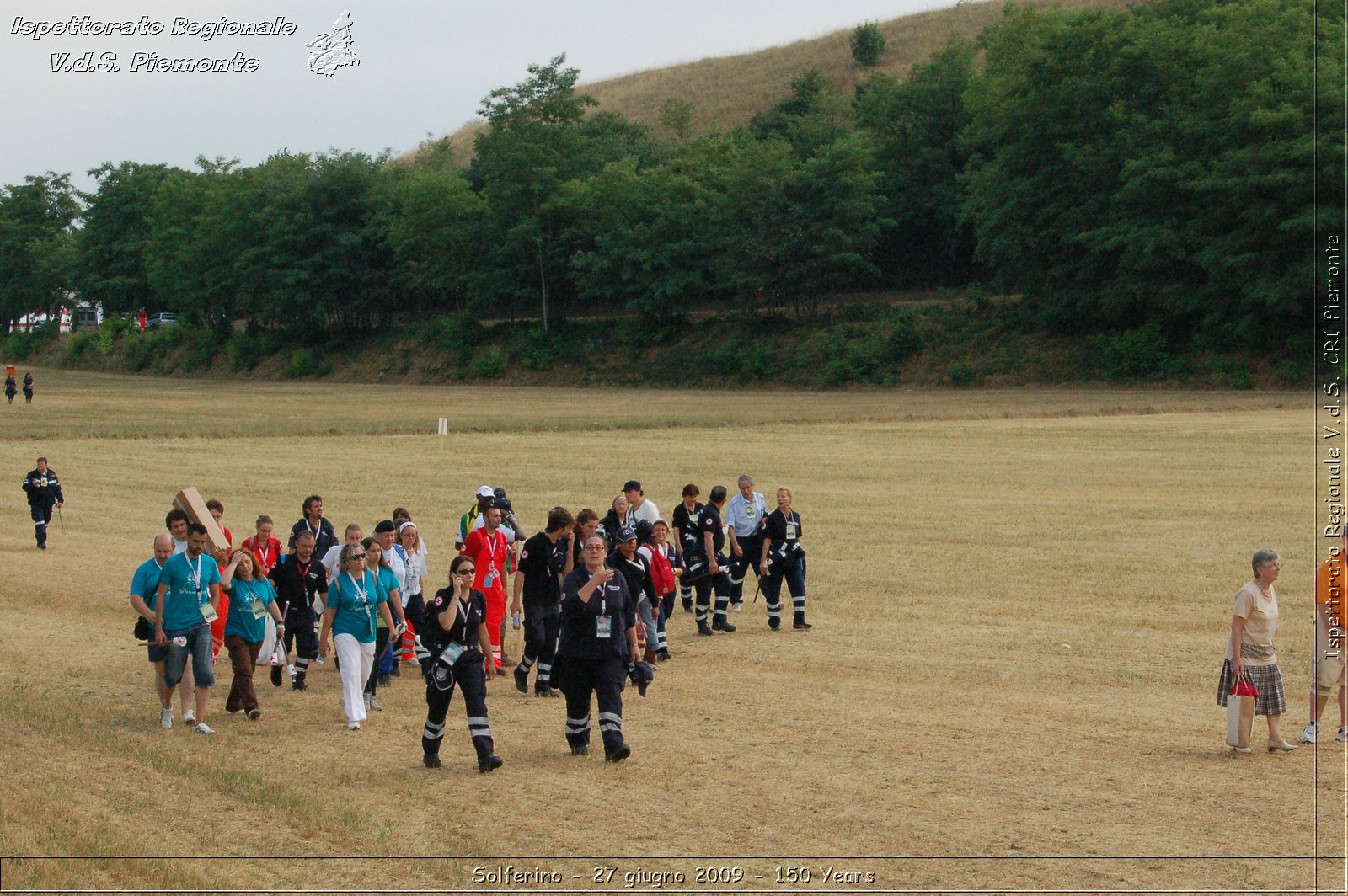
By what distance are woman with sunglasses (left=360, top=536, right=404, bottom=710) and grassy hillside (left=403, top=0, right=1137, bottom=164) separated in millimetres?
115647

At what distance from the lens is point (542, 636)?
42.4 feet

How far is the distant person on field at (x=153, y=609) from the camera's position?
11453 millimetres

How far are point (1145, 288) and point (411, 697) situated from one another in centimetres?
6098

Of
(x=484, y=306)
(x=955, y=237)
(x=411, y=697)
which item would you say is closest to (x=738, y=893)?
(x=411, y=697)

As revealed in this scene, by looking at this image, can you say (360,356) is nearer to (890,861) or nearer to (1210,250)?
(1210,250)

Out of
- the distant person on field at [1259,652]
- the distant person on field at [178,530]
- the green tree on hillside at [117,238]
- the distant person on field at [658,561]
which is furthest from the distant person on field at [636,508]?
the green tree on hillside at [117,238]

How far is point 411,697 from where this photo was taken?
42.8ft

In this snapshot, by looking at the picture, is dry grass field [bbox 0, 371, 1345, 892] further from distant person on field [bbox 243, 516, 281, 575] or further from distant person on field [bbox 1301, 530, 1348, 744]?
distant person on field [bbox 243, 516, 281, 575]

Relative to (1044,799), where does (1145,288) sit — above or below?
above

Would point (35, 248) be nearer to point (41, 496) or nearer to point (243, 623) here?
point (41, 496)

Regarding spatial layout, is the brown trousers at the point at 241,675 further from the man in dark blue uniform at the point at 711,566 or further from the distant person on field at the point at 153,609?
the man in dark blue uniform at the point at 711,566

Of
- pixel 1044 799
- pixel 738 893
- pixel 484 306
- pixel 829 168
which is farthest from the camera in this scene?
pixel 484 306

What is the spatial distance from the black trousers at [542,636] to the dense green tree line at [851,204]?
45.1 m

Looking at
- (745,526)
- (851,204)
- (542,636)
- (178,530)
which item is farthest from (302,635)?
(851,204)
